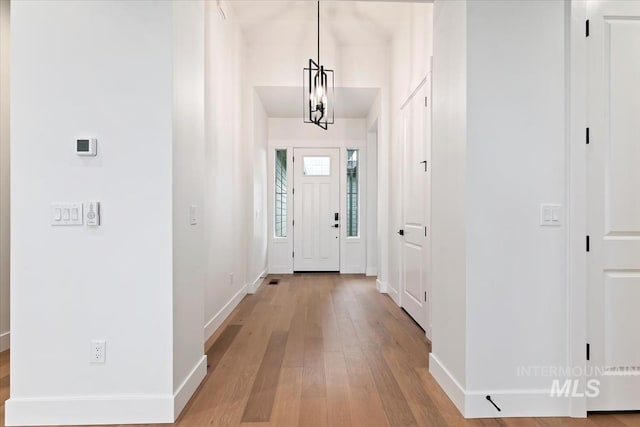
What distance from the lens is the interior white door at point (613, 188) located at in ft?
6.24

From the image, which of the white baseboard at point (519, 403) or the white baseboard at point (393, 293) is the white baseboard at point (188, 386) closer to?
the white baseboard at point (519, 403)

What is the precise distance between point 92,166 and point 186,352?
118 cm

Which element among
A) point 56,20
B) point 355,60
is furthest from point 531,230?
point 355,60

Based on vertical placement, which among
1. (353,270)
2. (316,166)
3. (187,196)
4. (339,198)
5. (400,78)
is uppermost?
(400,78)

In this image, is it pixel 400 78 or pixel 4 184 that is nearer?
pixel 4 184

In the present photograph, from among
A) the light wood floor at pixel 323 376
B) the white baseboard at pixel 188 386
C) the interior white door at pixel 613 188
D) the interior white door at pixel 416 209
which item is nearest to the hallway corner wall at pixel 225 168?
the light wood floor at pixel 323 376

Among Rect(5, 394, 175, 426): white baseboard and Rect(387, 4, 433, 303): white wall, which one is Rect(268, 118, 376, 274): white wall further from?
Rect(5, 394, 175, 426): white baseboard

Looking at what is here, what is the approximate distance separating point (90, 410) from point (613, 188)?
3087mm

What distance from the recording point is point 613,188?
6.27 feet

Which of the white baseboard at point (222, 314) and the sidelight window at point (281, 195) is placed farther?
the sidelight window at point (281, 195)

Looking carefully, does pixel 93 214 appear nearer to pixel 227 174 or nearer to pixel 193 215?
pixel 193 215

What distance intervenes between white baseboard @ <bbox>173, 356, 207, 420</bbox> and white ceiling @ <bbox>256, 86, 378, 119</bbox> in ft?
12.7

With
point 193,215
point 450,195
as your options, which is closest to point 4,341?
point 193,215

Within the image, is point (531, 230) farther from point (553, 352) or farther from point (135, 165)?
point (135, 165)
